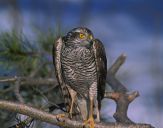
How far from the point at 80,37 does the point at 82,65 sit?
16cm

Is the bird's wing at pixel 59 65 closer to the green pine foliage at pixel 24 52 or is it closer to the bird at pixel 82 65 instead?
the bird at pixel 82 65

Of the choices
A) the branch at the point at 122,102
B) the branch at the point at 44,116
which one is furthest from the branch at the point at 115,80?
the branch at the point at 44,116

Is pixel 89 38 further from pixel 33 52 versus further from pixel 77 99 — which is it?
pixel 33 52

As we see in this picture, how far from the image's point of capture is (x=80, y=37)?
8.70ft

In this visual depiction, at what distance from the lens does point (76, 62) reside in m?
2.73

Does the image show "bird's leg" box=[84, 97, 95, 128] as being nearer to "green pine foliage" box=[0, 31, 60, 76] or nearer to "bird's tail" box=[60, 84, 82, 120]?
"bird's tail" box=[60, 84, 82, 120]

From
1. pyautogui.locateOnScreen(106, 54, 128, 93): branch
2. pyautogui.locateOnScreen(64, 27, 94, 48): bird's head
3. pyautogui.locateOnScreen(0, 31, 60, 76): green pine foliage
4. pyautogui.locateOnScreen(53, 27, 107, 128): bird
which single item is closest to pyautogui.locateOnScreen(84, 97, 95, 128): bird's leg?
pyautogui.locateOnScreen(53, 27, 107, 128): bird

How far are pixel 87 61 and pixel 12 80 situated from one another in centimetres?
41

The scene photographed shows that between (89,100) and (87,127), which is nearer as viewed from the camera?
(87,127)

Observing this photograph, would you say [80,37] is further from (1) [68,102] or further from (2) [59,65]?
(1) [68,102]

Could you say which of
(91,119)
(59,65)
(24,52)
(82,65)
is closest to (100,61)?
(82,65)

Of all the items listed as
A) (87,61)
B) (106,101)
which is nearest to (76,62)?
(87,61)

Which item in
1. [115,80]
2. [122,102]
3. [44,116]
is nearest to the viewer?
[44,116]

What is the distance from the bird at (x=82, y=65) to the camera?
8.71ft
